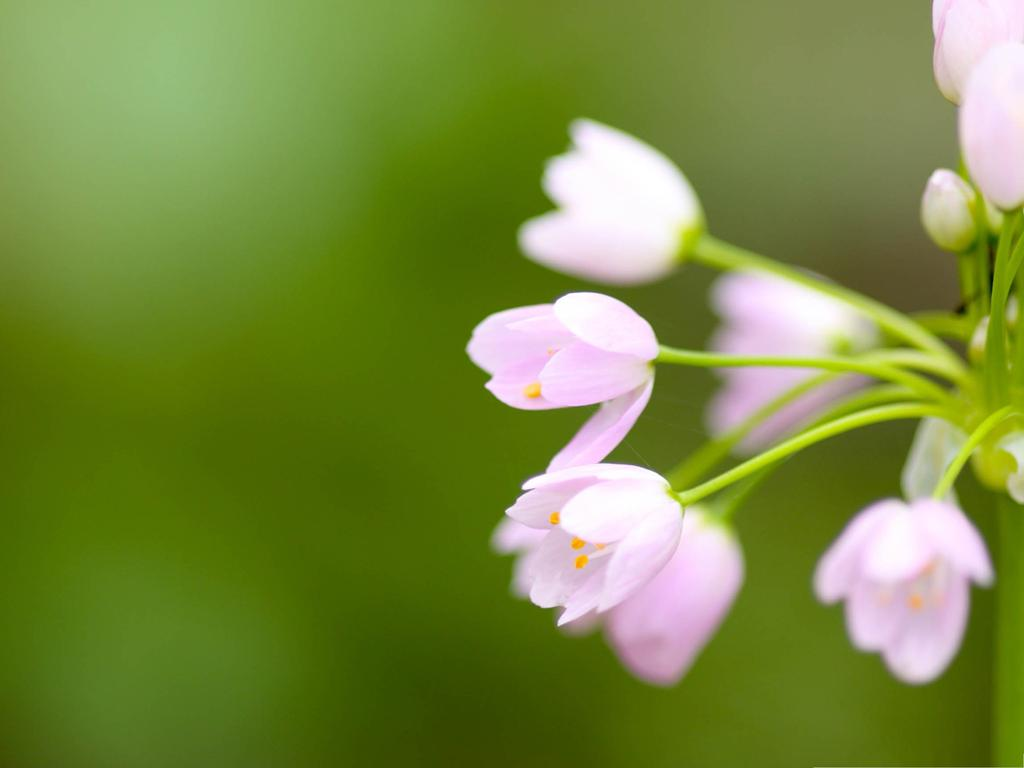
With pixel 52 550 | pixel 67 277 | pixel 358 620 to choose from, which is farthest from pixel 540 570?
pixel 67 277

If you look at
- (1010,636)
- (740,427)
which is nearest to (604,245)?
(740,427)

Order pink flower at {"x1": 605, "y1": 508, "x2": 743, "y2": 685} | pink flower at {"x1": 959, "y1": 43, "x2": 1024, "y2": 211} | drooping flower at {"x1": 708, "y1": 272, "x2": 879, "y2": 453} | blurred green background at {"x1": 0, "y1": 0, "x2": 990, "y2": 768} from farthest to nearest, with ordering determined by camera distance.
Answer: blurred green background at {"x1": 0, "y1": 0, "x2": 990, "y2": 768}, drooping flower at {"x1": 708, "y1": 272, "x2": 879, "y2": 453}, pink flower at {"x1": 605, "y1": 508, "x2": 743, "y2": 685}, pink flower at {"x1": 959, "y1": 43, "x2": 1024, "y2": 211}

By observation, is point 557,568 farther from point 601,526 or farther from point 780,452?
point 780,452

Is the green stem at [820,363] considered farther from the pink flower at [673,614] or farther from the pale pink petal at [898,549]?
the pink flower at [673,614]

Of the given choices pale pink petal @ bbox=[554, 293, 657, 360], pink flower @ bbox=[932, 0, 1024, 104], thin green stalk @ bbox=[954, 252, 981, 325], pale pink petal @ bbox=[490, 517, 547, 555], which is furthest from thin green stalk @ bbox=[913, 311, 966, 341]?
pale pink petal @ bbox=[490, 517, 547, 555]

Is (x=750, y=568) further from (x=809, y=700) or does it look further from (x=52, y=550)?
(x=52, y=550)

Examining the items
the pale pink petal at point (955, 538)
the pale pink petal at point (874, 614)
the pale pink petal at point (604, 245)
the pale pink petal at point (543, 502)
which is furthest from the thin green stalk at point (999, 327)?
the pale pink petal at point (604, 245)

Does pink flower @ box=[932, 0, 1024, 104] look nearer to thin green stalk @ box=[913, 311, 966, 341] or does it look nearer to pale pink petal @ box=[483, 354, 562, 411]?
thin green stalk @ box=[913, 311, 966, 341]
